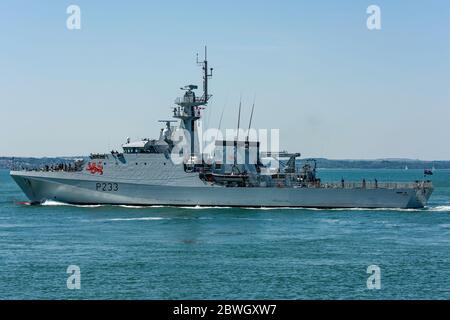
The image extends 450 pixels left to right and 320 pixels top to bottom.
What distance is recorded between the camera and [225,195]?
47875mm

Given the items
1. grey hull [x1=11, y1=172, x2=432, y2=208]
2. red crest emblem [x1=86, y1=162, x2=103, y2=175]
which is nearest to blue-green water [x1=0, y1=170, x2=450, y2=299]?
grey hull [x1=11, y1=172, x2=432, y2=208]

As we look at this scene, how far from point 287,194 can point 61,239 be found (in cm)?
1837

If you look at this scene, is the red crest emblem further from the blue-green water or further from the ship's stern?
the ship's stern

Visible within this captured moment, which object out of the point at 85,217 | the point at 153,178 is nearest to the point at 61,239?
the point at 85,217

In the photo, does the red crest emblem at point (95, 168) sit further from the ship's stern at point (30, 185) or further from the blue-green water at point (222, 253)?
the ship's stern at point (30, 185)

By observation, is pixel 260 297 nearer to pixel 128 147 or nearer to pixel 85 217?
pixel 85 217

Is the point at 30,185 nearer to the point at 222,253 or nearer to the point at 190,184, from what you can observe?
the point at 190,184

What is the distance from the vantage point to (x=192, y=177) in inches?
1885

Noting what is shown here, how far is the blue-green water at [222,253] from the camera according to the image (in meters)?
24.0

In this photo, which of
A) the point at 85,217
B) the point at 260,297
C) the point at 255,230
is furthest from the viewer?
the point at 85,217

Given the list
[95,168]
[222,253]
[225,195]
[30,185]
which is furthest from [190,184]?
[222,253]

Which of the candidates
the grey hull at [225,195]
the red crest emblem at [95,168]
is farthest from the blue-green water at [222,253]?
the red crest emblem at [95,168]

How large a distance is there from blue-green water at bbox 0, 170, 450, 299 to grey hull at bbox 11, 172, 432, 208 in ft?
3.88
